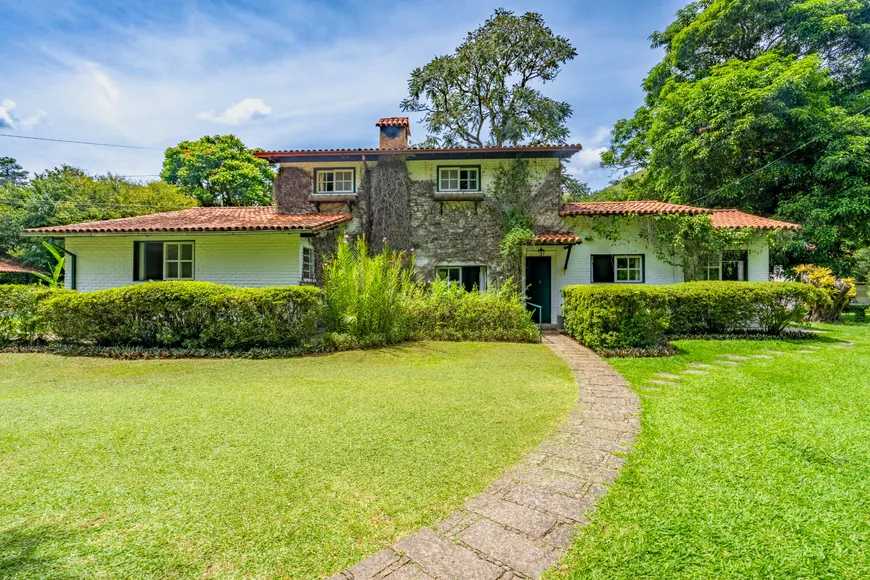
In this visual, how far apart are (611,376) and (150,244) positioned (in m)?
12.9

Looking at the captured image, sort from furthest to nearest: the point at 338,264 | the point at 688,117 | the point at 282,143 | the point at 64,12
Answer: the point at 688,117 → the point at 282,143 → the point at 338,264 → the point at 64,12

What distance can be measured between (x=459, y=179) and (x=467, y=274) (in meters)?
3.26

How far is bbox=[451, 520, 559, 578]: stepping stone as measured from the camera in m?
1.93

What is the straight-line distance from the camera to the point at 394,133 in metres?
13.3

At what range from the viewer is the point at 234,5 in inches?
296

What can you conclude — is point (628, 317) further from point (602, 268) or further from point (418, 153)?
point (418, 153)

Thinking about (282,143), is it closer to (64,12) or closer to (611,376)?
(64,12)

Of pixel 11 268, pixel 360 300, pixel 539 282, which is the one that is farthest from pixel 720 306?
pixel 11 268

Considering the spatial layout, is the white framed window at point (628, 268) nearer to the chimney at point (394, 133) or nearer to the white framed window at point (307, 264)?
the chimney at point (394, 133)

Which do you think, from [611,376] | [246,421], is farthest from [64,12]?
[611,376]

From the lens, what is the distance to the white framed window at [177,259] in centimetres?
1135

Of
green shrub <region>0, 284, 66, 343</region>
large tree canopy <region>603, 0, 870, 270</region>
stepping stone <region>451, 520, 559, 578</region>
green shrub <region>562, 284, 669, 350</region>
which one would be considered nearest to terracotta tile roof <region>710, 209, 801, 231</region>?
large tree canopy <region>603, 0, 870, 270</region>

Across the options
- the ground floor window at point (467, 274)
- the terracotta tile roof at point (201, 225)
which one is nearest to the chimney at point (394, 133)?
the terracotta tile roof at point (201, 225)

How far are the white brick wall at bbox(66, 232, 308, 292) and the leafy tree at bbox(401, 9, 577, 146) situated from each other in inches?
557
